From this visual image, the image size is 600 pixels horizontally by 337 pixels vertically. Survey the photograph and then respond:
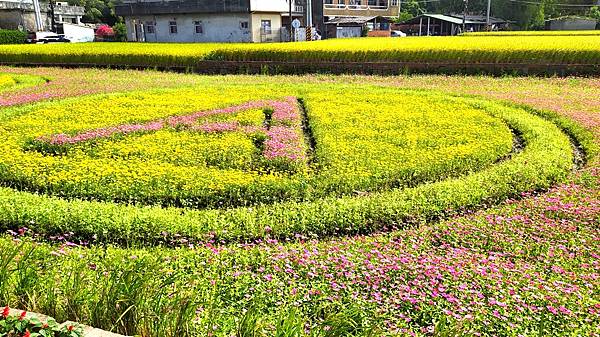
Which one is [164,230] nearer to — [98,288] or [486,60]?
[98,288]

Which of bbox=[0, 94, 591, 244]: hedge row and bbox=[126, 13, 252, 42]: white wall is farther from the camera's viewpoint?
bbox=[126, 13, 252, 42]: white wall

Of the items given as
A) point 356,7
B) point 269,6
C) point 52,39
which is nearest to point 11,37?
point 52,39

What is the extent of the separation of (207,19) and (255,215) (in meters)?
32.3

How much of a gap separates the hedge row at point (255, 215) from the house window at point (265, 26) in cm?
3121

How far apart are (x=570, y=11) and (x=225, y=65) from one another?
57.6 meters

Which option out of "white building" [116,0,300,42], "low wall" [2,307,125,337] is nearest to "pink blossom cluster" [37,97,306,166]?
"low wall" [2,307,125,337]

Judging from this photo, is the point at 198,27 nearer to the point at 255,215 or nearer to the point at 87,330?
the point at 255,215

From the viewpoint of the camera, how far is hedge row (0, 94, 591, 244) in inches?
234

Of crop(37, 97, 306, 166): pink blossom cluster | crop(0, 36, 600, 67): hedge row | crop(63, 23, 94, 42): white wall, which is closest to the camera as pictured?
crop(37, 97, 306, 166): pink blossom cluster

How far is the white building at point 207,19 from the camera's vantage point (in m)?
35.0

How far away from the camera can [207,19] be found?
1423 inches

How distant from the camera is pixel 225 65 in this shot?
22406 mm

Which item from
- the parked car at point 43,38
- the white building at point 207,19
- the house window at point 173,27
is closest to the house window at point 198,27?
the white building at point 207,19

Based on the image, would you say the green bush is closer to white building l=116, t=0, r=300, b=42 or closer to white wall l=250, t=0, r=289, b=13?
white building l=116, t=0, r=300, b=42
